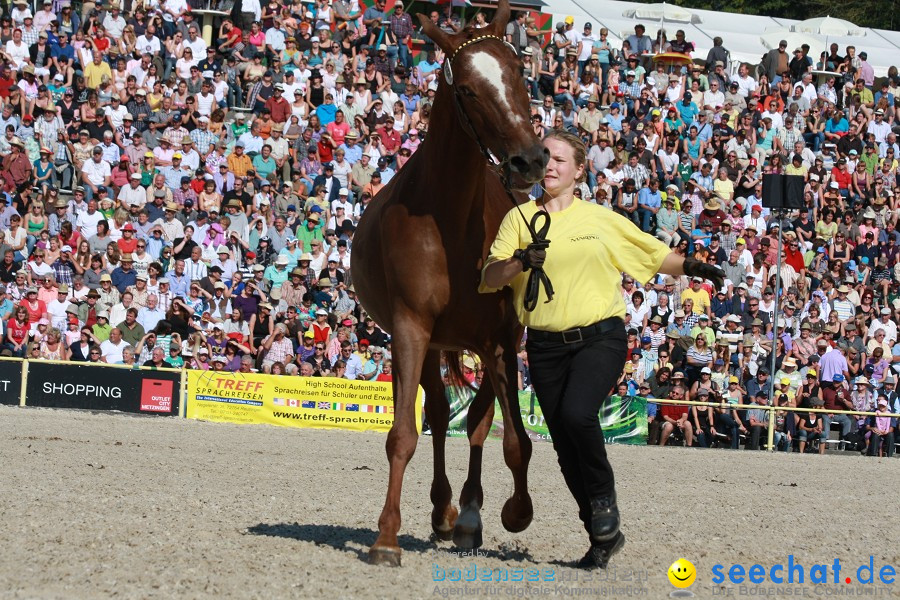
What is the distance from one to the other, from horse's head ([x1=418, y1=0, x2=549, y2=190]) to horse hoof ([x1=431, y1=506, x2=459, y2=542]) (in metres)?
2.20

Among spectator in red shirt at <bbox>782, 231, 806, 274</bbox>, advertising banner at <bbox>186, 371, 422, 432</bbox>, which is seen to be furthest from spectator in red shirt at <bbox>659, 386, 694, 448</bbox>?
spectator in red shirt at <bbox>782, 231, 806, 274</bbox>

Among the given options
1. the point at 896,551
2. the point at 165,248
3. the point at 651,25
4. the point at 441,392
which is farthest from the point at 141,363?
the point at 651,25

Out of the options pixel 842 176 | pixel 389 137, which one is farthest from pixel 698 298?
pixel 842 176

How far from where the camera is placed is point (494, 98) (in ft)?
20.8

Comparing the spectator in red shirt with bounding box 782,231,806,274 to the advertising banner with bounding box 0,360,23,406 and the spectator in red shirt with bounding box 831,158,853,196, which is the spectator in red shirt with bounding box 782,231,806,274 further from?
the advertising banner with bounding box 0,360,23,406

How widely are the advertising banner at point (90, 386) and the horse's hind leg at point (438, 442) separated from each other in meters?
11.5

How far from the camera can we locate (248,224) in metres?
20.8

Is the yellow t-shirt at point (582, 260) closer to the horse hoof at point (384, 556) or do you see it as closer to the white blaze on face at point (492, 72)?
the white blaze on face at point (492, 72)

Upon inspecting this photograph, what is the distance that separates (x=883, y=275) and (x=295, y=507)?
60.9 ft

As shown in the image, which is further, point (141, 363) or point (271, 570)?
point (141, 363)

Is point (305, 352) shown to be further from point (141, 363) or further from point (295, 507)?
point (295, 507)

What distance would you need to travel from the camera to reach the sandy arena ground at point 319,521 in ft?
18.9

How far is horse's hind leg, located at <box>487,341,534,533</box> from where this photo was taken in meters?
6.85

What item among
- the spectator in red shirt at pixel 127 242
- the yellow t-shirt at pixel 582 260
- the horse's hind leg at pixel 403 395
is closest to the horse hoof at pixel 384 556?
the horse's hind leg at pixel 403 395
